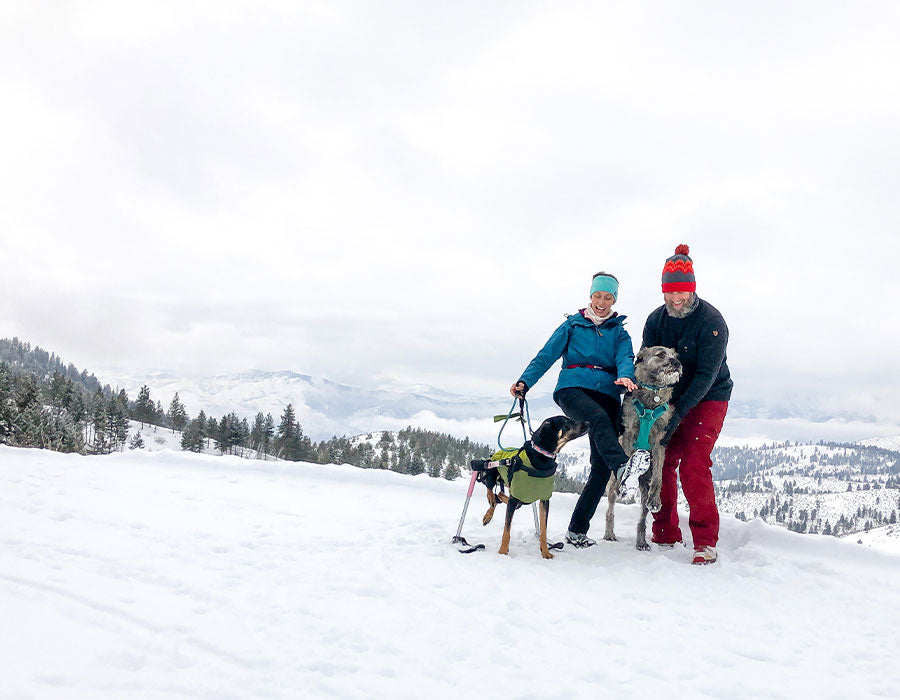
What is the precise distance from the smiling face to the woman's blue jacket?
580 millimetres

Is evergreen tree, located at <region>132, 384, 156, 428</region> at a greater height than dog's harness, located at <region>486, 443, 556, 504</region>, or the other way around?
dog's harness, located at <region>486, 443, 556, 504</region>

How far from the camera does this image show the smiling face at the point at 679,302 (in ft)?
19.7

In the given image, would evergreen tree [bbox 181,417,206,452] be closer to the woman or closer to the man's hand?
the woman

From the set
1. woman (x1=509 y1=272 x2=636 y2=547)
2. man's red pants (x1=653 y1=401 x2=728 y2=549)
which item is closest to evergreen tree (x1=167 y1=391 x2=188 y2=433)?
woman (x1=509 y1=272 x2=636 y2=547)

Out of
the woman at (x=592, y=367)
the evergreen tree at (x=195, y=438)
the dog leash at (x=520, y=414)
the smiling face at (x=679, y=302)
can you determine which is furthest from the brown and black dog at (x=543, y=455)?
the evergreen tree at (x=195, y=438)

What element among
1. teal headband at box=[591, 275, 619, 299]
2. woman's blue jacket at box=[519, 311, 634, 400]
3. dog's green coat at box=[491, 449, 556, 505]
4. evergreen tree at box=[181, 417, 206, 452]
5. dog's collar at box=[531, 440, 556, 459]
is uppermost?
teal headband at box=[591, 275, 619, 299]

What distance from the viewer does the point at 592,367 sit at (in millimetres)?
6234

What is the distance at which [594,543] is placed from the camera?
631 cm

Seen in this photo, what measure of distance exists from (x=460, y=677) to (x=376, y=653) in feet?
2.06

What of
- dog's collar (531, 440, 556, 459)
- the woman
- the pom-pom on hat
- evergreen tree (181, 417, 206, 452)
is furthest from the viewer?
evergreen tree (181, 417, 206, 452)

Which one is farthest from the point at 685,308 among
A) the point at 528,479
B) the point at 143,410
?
the point at 143,410

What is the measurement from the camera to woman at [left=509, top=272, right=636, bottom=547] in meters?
6.12

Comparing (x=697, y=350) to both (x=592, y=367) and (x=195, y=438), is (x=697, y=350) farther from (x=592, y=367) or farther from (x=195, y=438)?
(x=195, y=438)

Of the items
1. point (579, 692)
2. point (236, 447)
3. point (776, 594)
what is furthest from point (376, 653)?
point (236, 447)
